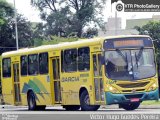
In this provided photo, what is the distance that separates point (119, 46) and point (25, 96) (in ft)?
28.4

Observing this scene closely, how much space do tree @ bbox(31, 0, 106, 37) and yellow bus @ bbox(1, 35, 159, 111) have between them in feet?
176

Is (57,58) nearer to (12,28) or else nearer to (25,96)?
(25,96)

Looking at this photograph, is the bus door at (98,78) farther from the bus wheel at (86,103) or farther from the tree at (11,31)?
the tree at (11,31)

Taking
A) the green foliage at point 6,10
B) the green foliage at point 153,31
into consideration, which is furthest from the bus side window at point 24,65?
the green foliage at point 6,10

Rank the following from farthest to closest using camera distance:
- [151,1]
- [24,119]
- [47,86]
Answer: [151,1]
[47,86]
[24,119]

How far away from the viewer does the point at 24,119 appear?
16.2 m

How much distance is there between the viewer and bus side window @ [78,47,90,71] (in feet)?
91.1

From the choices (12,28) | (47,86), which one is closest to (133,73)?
(47,86)

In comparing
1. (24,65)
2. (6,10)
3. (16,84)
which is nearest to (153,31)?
(6,10)

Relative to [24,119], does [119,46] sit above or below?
above

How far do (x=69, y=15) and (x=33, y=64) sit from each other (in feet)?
Result: 179

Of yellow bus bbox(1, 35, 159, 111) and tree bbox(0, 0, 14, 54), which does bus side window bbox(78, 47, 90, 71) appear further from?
tree bbox(0, 0, 14, 54)

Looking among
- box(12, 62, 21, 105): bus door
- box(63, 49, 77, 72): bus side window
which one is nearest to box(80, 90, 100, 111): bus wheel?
box(63, 49, 77, 72): bus side window

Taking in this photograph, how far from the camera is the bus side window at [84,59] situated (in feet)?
91.1
